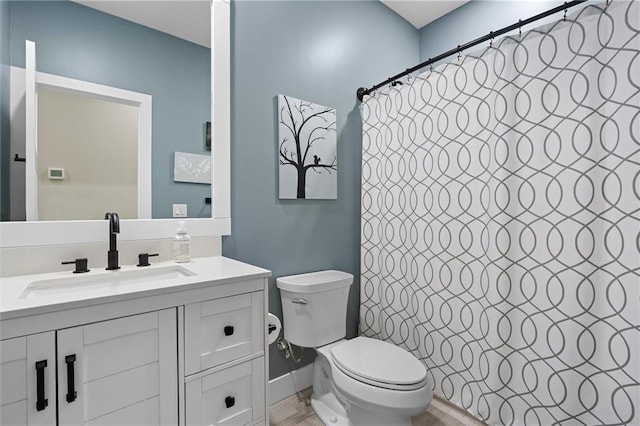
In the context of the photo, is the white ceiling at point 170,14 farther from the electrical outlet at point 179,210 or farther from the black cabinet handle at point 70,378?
the black cabinet handle at point 70,378

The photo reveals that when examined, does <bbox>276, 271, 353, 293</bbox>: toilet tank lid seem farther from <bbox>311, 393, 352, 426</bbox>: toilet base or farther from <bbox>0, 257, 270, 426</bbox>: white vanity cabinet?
<bbox>311, 393, 352, 426</bbox>: toilet base

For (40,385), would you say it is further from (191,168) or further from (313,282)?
(313,282)

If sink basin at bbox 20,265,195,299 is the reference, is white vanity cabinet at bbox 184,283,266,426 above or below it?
below

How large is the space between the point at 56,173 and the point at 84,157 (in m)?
0.11

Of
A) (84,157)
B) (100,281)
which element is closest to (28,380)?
(100,281)

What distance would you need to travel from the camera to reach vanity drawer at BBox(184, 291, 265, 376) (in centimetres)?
96

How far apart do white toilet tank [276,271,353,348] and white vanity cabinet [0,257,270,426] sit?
0.47 metres

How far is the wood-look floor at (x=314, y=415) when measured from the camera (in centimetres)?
152

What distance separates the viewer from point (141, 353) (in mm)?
870

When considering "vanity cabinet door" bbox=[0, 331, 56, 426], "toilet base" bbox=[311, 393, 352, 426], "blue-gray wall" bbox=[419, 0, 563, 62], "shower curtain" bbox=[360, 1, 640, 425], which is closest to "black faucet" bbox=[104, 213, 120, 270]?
"vanity cabinet door" bbox=[0, 331, 56, 426]

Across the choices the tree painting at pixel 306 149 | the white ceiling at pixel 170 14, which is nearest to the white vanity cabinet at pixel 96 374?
the tree painting at pixel 306 149

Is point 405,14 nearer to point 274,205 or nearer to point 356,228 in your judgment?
point 356,228

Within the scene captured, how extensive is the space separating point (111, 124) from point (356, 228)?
59.2 inches

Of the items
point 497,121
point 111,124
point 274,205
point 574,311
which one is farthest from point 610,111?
point 111,124
